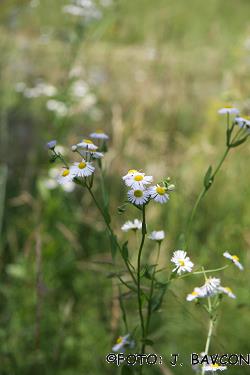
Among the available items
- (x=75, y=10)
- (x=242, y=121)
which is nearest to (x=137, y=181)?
(x=242, y=121)

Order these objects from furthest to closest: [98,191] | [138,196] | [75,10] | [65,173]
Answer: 1. [98,191]
2. [75,10]
3. [65,173]
4. [138,196]

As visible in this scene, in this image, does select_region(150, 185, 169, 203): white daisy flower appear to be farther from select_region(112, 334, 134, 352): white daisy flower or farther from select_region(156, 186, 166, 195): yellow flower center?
select_region(112, 334, 134, 352): white daisy flower

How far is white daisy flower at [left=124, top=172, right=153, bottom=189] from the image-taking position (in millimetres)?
1092

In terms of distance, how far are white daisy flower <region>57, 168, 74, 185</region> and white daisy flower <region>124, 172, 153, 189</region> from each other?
0.43 feet

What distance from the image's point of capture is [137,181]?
1114 mm

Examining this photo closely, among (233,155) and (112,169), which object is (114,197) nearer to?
(112,169)

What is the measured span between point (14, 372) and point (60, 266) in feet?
2.63

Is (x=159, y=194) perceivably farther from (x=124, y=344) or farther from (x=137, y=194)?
(x=124, y=344)

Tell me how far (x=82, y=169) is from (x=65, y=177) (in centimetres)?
5

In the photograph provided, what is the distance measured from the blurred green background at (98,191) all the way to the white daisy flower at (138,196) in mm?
275

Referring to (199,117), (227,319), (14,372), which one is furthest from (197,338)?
(199,117)

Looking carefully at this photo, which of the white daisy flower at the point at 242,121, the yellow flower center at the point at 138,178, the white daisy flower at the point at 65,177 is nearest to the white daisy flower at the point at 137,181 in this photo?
the yellow flower center at the point at 138,178

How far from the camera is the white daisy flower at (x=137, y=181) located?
109cm

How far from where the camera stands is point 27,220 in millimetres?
2916
